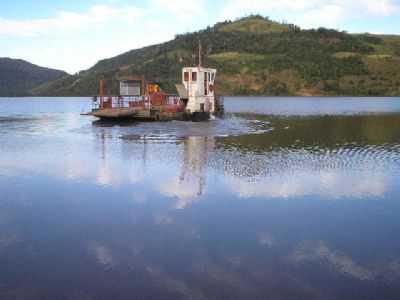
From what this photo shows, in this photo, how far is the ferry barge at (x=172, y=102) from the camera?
53.0 meters

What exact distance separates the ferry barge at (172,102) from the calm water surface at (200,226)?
26945 millimetres

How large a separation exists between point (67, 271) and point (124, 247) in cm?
181

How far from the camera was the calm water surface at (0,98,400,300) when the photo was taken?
9.43m

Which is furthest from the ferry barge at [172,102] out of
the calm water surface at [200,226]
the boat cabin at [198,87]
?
the calm water surface at [200,226]

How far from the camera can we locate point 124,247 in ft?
37.9

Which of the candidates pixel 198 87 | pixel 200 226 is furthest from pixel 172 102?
pixel 200 226

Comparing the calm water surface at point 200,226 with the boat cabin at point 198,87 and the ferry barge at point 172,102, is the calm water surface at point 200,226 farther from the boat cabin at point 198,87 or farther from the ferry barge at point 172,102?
the boat cabin at point 198,87

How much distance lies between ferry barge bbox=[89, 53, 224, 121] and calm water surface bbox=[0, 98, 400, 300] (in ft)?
88.4

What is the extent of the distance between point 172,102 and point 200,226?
47.4m

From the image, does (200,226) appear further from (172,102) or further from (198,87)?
(172,102)

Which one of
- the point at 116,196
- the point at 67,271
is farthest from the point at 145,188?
the point at 67,271

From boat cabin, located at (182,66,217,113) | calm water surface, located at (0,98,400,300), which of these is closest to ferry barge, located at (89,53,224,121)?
boat cabin, located at (182,66,217,113)

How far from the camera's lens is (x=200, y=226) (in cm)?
1325

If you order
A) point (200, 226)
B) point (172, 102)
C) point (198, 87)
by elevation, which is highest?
point (198, 87)
